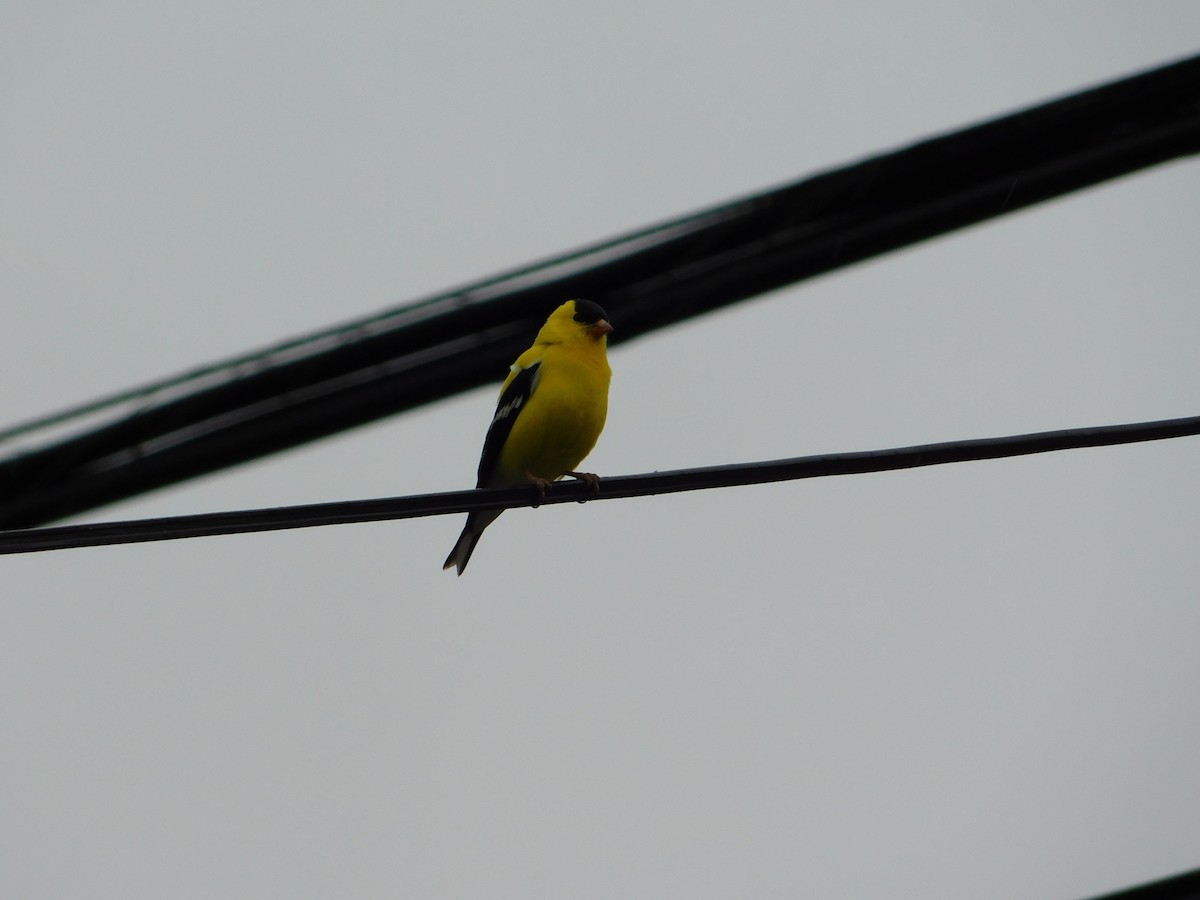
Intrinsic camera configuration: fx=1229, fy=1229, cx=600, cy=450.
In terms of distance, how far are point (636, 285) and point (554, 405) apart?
1.03 m

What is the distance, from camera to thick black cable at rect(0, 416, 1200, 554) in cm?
278

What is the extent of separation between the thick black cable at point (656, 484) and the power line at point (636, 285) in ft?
3.26

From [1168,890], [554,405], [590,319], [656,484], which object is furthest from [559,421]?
[1168,890]

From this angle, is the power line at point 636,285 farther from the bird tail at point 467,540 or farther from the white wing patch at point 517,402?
the bird tail at point 467,540

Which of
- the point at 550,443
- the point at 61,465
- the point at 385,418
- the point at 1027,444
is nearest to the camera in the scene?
the point at 1027,444

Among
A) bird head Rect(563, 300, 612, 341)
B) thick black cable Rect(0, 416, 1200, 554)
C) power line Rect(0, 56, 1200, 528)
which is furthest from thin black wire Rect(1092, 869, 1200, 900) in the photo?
bird head Rect(563, 300, 612, 341)

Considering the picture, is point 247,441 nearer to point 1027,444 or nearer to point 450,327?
point 450,327

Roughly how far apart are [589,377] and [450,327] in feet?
3.73

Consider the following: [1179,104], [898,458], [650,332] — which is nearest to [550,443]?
[650,332]

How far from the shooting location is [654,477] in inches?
126

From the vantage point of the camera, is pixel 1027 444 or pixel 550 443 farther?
pixel 550 443

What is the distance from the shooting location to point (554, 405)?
5109 millimetres

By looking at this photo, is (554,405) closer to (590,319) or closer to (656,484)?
(590,319)

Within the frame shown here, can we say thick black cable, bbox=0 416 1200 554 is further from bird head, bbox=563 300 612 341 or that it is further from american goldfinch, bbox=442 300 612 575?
bird head, bbox=563 300 612 341
